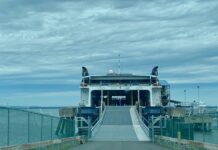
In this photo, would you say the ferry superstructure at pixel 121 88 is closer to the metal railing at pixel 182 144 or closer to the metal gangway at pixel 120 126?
the metal gangway at pixel 120 126

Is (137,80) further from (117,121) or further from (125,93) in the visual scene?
(117,121)

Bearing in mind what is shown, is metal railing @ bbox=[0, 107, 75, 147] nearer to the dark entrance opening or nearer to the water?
the water

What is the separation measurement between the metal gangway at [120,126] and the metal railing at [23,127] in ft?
61.6

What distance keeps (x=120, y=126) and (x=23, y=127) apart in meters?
36.2

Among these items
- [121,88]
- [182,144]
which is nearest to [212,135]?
→ [182,144]

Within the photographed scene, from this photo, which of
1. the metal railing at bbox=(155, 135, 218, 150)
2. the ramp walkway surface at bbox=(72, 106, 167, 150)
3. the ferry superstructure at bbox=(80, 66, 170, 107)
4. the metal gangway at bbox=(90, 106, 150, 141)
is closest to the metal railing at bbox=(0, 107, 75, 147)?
the metal railing at bbox=(155, 135, 218, 150)

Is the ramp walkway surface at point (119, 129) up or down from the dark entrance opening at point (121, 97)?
down

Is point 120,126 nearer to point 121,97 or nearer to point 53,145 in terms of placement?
point 121,97

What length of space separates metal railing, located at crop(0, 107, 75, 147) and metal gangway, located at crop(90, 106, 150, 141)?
18.8 m

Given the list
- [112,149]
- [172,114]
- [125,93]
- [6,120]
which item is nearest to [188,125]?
[112,149]

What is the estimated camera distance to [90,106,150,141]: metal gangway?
4897 centimetres

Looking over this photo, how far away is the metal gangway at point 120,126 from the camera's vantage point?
48969mm

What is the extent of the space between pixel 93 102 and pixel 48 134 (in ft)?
134

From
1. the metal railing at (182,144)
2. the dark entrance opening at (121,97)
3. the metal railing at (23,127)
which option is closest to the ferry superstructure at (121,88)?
the dark entrance opening at (121,97)
